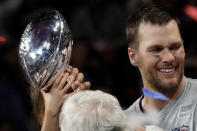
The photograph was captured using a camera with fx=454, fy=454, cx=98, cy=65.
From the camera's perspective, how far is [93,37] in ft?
20.2

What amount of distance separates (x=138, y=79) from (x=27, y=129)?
1.40m

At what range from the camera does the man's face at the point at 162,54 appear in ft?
9.73

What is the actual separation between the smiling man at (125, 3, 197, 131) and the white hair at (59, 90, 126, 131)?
0.76 meters

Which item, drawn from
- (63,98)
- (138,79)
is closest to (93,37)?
(138,79)

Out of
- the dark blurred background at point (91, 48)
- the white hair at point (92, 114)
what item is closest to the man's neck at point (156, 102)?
the white hair at point (92, 114)

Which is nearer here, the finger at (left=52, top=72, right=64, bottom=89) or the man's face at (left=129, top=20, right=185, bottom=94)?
the finger at (left=52, top=72, right=64, bottom=89)

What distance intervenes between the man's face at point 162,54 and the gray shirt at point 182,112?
8cm

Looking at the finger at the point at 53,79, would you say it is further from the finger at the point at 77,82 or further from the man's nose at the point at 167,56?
the man's nose at the point at 167,56

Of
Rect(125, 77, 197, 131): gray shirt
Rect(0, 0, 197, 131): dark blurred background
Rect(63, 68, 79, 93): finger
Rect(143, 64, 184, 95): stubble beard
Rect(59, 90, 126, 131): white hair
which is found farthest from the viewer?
Rect(0, 0, 197, 131): dark blurred background

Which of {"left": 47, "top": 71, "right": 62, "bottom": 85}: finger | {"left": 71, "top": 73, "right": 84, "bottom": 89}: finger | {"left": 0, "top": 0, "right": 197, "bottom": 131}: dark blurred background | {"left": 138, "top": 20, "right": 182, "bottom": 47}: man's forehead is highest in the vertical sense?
{"left": 138, "top": 20, "right": 182, "bottom": 47}: man's forehead

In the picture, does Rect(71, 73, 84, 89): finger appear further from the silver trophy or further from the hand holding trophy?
the silver trophy

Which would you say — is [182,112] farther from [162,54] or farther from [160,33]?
[160,33]

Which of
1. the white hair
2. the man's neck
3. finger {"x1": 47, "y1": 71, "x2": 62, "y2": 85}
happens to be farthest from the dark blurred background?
the white hair

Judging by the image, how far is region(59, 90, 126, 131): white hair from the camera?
2.14 metres
